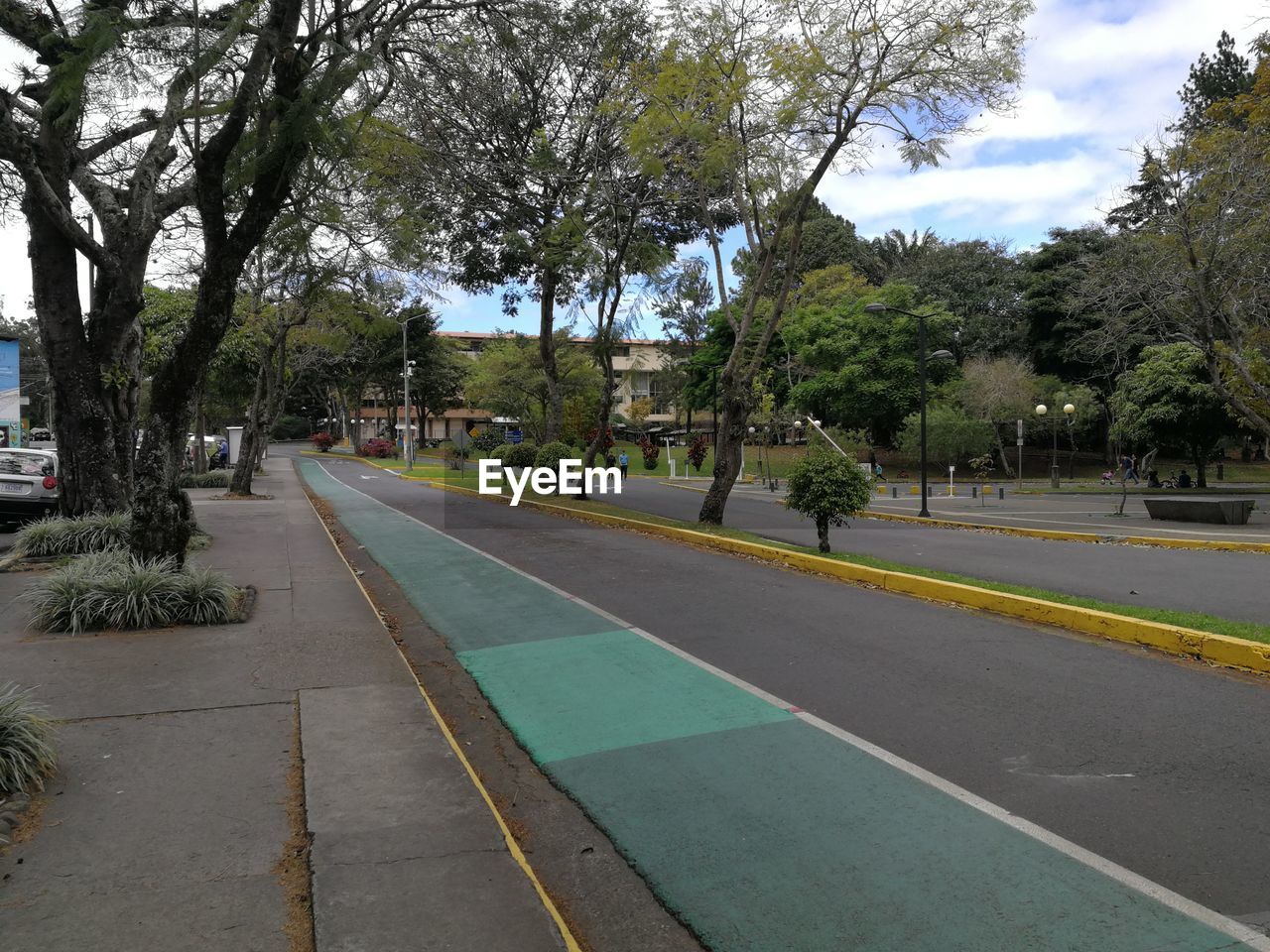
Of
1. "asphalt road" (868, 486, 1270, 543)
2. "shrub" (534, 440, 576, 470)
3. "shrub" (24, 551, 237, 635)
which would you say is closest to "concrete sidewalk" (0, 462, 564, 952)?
"shrub" (24, 551, 237, 635)

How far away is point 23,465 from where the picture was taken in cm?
1481

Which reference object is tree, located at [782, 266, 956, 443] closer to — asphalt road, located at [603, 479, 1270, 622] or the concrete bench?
the concrete bench

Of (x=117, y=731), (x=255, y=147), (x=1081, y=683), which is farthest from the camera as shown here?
(x=255, y=147)

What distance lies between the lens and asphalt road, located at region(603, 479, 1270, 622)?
32.9ft

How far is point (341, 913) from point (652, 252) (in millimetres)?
20299

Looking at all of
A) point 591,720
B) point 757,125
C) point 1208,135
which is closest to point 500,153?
point 757,125

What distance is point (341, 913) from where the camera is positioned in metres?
3.20

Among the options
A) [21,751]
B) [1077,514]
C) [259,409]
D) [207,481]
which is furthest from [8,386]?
[1077,514]

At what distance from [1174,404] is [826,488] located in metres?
27.3

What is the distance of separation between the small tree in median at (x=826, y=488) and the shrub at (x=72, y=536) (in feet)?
30.0

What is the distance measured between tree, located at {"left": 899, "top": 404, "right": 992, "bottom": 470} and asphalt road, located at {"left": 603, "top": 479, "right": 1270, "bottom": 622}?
21.2 metres

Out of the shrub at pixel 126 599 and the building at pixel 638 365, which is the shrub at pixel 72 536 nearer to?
the shrub at pixel 126 599

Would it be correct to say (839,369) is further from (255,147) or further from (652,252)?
(255,147)

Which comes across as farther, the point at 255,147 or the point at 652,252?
the point at 652,252
